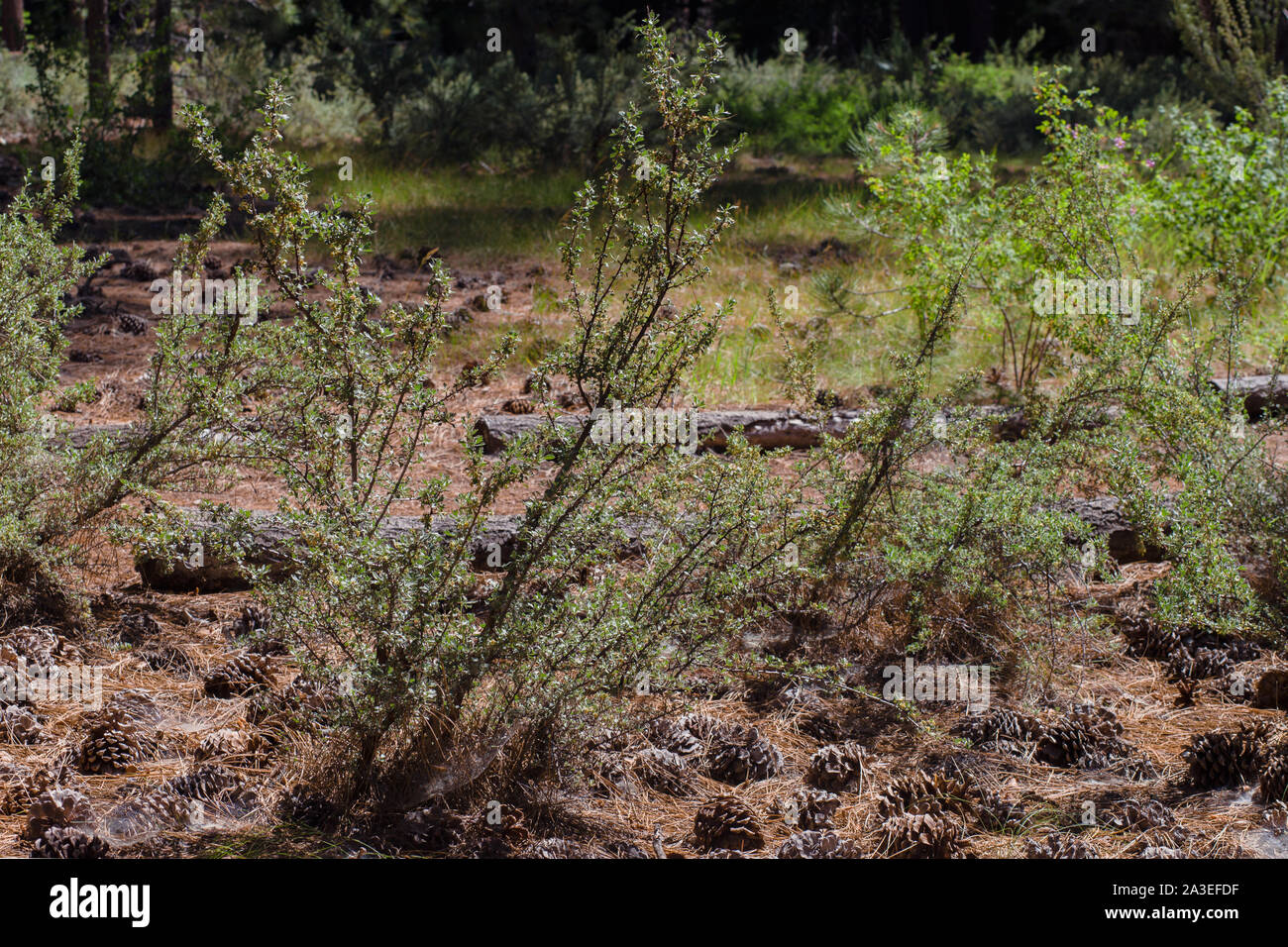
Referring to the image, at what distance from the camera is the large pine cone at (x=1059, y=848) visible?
2.67 meters

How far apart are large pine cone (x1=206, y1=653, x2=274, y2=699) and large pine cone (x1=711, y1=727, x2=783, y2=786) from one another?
138cm

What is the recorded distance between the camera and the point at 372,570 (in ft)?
9.02

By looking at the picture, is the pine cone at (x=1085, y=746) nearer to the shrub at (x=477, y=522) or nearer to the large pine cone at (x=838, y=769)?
the large pine cone at (x=838, y=769)

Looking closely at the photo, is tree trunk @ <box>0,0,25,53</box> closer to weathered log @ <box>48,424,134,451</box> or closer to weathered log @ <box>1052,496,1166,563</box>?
weathered log @ <box>48,424,134,451</box>

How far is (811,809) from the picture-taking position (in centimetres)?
292

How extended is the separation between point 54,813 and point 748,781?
1701 millimetres

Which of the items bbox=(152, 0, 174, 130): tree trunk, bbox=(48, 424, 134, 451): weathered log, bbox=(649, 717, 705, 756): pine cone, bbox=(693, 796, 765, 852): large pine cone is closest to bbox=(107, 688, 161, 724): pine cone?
bbox=(48, 424, 134, 451): weathered log

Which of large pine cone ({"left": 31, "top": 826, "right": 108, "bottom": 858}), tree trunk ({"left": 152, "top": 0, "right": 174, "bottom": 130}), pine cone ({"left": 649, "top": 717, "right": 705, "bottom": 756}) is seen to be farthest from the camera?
tree trunk ({"left": 152, "top": 0, "right": 174, "bottom": 130})

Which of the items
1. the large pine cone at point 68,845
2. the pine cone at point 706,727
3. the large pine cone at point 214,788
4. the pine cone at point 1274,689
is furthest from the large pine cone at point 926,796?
the large pine cone at point 68,845

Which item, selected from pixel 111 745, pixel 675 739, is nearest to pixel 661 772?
pixel 675 739

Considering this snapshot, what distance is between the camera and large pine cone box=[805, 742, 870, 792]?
10.2 ft

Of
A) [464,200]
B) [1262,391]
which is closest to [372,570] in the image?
[1262,391]

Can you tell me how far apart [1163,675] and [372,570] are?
8.76 ft
